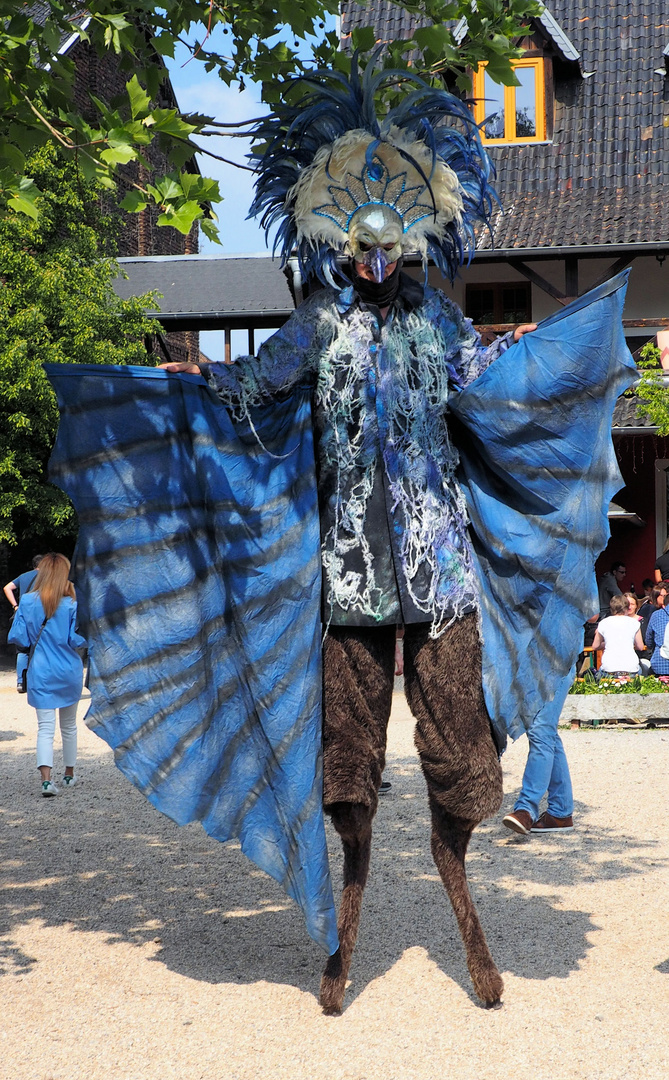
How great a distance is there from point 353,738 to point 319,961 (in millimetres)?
956

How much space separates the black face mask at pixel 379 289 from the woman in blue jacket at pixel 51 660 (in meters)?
4.25

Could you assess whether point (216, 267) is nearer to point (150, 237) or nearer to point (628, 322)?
point (150, 237)

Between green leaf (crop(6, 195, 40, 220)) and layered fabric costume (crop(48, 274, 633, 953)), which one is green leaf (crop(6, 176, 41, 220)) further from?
layered fabric costume (crop(48, 274, 633, 953))

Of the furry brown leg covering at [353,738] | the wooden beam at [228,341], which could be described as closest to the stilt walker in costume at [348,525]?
the furry brown leg covering at [353,738]

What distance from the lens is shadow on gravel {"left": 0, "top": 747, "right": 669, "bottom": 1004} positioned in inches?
163

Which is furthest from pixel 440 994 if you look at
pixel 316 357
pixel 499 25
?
pixel 499 25

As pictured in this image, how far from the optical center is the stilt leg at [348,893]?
11.9 feet

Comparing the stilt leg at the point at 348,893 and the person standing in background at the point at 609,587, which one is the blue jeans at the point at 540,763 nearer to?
the stilt leg at the point at 348,893

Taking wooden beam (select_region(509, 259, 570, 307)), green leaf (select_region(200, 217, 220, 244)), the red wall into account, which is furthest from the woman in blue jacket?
the red wall

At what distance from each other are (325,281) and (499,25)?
4.42ft

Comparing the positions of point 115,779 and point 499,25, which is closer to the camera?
point 499,25

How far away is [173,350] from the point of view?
29469 millimetres

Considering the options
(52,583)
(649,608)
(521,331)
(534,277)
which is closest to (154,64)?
(521,331)

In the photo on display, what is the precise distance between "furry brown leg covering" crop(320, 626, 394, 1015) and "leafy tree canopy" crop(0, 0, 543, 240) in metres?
1.42
